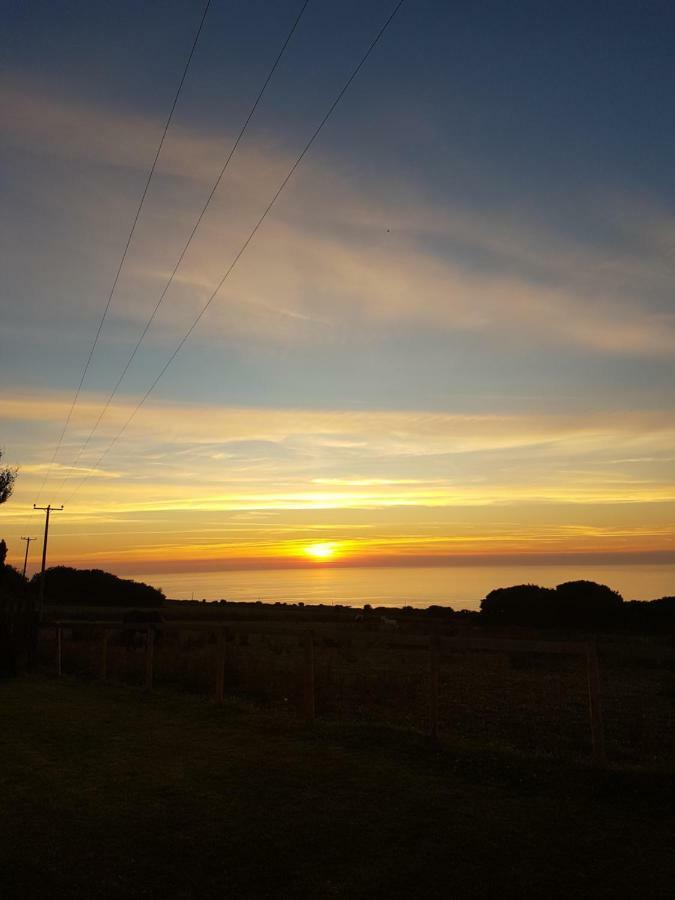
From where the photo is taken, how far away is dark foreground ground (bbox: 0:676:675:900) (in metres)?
5.18

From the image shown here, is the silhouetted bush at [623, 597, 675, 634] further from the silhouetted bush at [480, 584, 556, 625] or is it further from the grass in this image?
the grass

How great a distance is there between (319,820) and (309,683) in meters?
5.12

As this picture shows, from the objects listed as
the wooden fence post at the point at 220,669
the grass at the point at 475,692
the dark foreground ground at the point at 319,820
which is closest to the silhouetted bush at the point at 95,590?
the grass at the point at 475,692

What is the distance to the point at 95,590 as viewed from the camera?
8319cm

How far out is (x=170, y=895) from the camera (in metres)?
4.98

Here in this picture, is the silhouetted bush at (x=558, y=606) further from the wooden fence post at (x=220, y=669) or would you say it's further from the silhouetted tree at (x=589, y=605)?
the wooden fence post at (x=220, y=669)

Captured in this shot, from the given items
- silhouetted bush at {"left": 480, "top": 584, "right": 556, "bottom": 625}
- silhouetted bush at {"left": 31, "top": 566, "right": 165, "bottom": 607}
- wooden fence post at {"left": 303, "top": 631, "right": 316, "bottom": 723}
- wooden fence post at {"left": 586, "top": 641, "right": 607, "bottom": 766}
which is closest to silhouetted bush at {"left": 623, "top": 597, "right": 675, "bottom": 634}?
silhouetted bush at {"left": 480, "top": 584, "right": 556, "bottom": 625}

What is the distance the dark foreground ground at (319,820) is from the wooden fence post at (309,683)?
81cm

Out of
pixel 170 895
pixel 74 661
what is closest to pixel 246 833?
pixel 170 895

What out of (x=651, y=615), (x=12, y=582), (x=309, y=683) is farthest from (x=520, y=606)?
(x=309, y=683)

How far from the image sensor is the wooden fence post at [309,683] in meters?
11.6

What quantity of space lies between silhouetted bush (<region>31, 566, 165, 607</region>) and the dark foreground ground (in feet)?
236

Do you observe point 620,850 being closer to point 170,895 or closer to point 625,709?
point 170,895

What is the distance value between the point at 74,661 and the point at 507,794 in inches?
761
